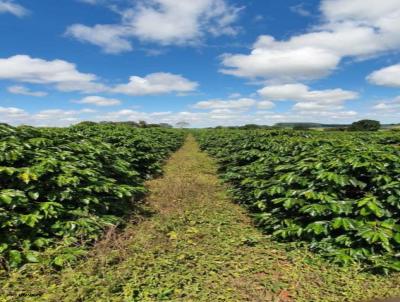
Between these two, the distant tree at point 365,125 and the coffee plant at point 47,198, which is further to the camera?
the distant tree at point 365,125

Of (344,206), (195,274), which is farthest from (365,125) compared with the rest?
(195,274)

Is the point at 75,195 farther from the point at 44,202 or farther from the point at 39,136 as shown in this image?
the point at 39,136

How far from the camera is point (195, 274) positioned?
4.06m

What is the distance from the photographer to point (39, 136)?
613 cm

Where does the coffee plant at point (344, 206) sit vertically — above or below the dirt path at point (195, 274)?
above

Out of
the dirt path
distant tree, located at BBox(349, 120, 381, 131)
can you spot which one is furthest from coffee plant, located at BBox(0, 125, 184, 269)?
distant tree, located at BBox(349, 120, 381, 131)

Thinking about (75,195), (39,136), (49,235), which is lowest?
(49,235)

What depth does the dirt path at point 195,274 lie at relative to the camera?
3578 mm

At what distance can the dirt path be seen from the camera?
11.7 ft

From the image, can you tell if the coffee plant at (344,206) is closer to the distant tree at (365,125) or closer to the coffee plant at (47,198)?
the coffee plant at (47,198)

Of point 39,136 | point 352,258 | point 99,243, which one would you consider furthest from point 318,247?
point 39,136

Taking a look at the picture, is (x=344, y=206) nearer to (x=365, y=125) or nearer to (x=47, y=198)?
(x=47, y=198)

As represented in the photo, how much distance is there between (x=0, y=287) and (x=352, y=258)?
4.01 metres

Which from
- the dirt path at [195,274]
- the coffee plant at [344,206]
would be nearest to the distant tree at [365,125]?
the coffee plant at [344,206]
